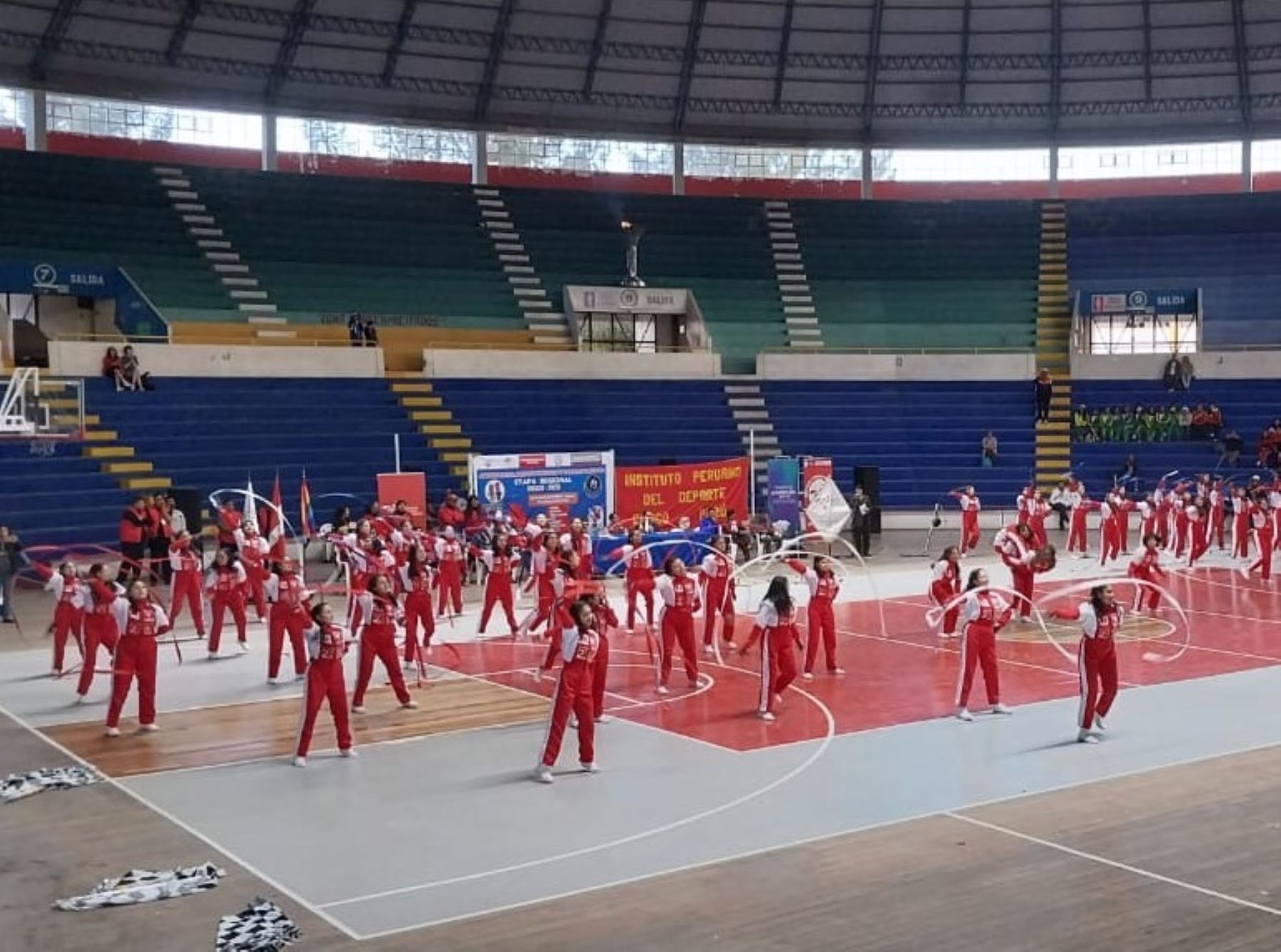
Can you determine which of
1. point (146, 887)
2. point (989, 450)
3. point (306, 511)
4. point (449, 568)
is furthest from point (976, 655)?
point (989, 450)

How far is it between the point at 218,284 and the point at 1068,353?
82.0 ft

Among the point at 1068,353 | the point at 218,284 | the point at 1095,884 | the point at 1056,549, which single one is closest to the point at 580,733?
the point at 1095,884

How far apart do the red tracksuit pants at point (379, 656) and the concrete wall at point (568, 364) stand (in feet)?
74.8

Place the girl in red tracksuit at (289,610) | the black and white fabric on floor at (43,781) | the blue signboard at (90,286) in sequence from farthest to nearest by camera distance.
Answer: the blue signboard at (90,286), the girl in red tracksuit at (289,610), the black and white fabric on floor at (43,781)

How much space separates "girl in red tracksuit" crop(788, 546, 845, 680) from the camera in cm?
1847

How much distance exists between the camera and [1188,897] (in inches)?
391

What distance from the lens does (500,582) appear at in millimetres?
21688

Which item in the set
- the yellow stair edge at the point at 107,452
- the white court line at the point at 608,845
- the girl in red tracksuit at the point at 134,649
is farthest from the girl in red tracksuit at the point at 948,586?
the yellow stair edge at the point at 107,452

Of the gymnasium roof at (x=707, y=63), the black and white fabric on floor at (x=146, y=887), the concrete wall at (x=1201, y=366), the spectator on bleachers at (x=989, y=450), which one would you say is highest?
the gymnasium roof at (x=707, y=63)

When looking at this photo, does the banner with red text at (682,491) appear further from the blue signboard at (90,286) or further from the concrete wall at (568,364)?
the blue signboard at (90,286)

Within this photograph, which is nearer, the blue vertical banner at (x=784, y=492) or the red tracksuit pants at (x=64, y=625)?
the red tracksuit pants at (x=64, y=625)

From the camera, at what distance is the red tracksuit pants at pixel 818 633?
1862 cm

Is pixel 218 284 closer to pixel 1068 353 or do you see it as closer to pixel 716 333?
pixel 716 333

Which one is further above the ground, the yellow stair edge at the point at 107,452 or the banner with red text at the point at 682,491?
the yellow stair edge at the point at 107,452
